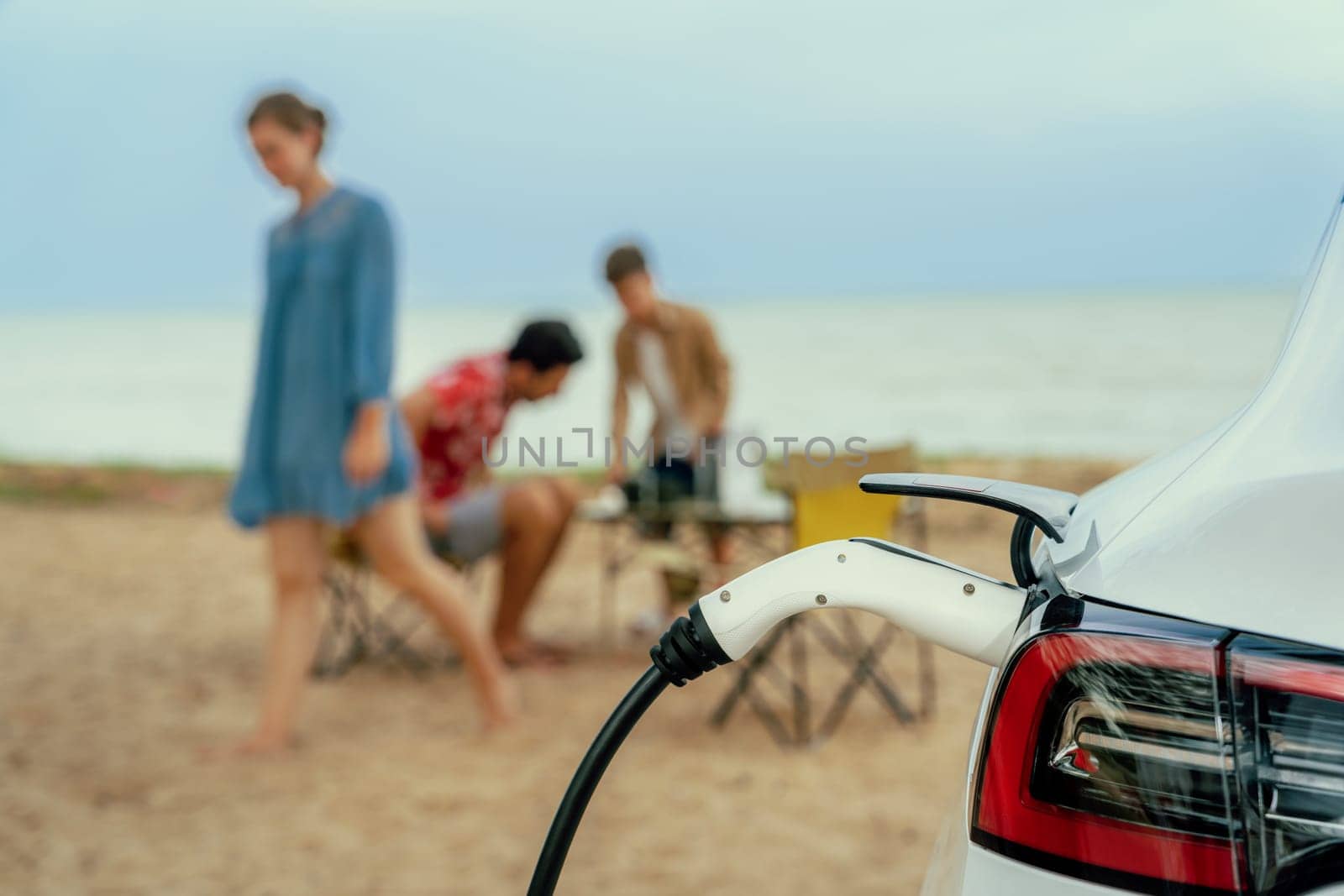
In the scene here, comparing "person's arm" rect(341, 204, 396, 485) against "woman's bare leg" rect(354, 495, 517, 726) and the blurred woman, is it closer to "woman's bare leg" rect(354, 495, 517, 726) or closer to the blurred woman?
the blurred woman

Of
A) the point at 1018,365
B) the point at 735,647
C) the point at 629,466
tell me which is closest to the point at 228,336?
the point at 1018,365

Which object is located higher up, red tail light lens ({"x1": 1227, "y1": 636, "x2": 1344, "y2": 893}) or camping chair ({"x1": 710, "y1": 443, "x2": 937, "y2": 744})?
red tail light lens ({"x1": 1227, "y1": 636, "x2": 1344, "y2": 893})

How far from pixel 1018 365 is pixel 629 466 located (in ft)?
76.0

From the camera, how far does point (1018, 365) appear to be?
27.4 meters

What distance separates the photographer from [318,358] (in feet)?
12.0

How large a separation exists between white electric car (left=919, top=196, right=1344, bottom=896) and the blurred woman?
3003mm

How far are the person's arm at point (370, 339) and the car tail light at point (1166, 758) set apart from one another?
3.02 meters

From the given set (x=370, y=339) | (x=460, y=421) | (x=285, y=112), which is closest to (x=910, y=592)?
(x=370, y=339)

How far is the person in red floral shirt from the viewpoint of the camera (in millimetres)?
4555

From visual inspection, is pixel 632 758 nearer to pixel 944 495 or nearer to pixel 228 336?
pixel 944 495

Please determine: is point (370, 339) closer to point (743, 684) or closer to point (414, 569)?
point (414, 569)

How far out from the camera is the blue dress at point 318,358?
3.61 m

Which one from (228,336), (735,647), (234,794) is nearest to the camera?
(735,647)

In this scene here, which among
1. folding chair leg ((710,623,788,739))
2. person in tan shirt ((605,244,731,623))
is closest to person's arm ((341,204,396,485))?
folding chair leg ((710,623,788,739))
